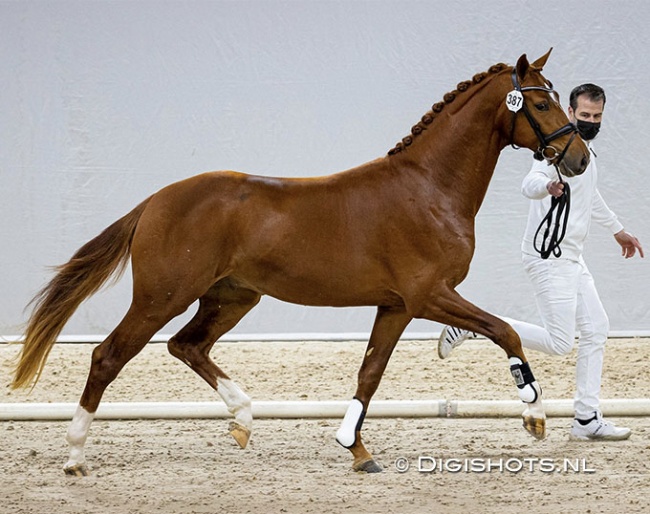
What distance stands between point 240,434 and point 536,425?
1.32 meters

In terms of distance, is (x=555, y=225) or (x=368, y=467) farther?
(x=555, y=225)

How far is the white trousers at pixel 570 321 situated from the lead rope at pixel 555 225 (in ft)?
0.24

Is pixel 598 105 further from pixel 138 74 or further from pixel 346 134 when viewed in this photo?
pixel 138 74

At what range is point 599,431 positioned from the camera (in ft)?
15.2

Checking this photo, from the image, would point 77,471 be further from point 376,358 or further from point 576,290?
point 576,290

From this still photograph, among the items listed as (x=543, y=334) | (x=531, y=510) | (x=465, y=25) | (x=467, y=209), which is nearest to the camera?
(x=531, y=510)

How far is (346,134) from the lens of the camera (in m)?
7.51

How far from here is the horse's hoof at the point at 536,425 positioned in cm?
410

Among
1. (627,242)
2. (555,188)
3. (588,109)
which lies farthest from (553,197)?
(627,242)

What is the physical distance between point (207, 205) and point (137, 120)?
338 centimetres

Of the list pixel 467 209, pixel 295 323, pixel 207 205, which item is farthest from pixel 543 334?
pixel 295 323

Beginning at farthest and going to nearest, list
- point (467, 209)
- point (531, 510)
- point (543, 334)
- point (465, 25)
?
1. point (465, 25)
2. point (543, 334)
3. point (467, 209)
4. point (531, 510)

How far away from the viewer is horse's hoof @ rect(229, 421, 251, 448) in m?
4.56

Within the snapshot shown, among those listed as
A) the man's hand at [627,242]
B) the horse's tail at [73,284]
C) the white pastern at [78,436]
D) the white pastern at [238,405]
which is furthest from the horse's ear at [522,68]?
the white pastern at [78,436]
